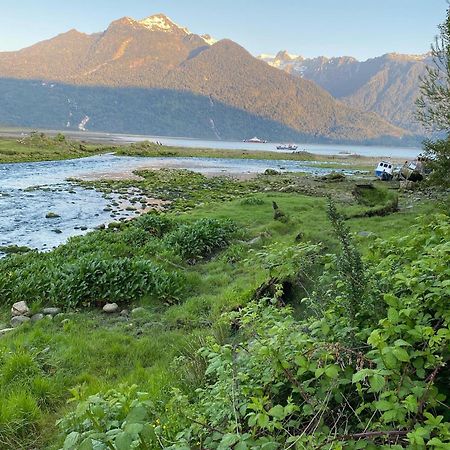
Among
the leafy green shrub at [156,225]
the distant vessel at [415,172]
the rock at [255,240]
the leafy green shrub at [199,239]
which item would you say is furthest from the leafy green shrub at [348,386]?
the distant vessel at [415,172]

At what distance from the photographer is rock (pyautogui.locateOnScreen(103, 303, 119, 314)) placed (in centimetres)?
988

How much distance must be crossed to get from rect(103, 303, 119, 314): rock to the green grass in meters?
0.28

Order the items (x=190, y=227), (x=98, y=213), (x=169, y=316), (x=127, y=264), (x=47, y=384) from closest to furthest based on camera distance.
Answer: (x=47, y=384)
(x=169, y=316)
(x=127, y=264)
(x=190, y=227)
(x=98, y=213)

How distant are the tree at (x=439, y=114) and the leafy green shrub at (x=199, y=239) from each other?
901cm

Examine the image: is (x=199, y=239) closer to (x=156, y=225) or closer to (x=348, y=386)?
(x=156, y=225)

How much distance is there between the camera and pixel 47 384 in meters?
6.40

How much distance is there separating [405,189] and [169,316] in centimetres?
2150

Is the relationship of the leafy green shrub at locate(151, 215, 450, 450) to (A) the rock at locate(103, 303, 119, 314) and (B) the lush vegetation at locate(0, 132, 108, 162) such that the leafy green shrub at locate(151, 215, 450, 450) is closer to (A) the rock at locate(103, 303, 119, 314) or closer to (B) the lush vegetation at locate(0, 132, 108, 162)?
(A) the rock at locate(103, 303, 119, 314)

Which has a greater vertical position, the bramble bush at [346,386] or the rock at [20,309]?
the bramble bush at [346,386]

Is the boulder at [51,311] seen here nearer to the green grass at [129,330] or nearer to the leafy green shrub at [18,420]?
the green grass at [129,330]

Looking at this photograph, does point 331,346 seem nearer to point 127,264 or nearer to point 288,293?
point 288,293

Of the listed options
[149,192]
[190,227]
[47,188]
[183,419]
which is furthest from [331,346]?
[47,188]

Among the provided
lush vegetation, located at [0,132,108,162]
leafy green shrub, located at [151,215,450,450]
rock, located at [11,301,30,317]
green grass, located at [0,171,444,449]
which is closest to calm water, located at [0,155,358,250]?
green grass, located at [0,171,444,449]

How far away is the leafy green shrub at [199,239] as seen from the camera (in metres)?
13.5
